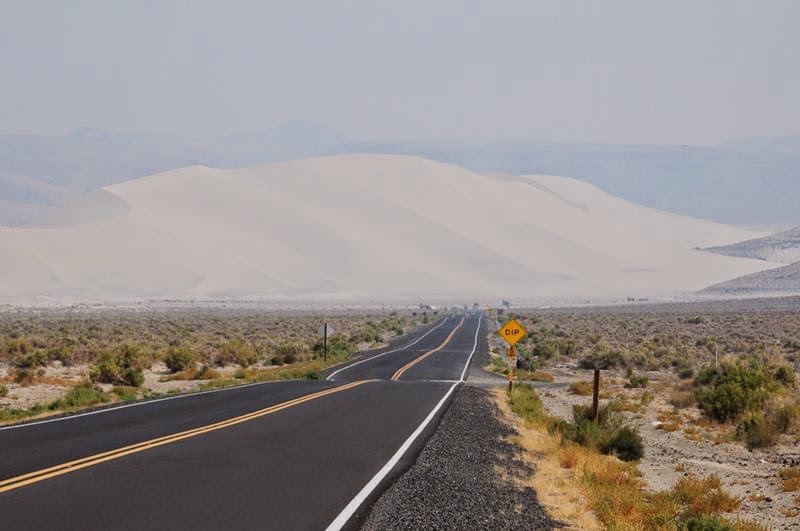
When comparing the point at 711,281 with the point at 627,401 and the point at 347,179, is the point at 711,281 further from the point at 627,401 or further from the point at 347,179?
the point at 627,401

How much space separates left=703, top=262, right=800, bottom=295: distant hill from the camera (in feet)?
Result: 438

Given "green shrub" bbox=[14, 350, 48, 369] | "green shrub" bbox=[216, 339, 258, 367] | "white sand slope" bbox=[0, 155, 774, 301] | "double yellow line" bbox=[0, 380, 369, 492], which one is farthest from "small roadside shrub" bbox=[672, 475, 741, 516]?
"white sand slope" bbox=[0, 155, 774, 301]

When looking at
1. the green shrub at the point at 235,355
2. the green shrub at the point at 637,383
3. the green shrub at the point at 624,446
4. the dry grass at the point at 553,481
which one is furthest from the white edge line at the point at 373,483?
the green shrub at the point at 235,355

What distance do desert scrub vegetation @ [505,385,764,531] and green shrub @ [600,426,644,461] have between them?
0.02 m

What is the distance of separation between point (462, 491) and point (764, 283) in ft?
462

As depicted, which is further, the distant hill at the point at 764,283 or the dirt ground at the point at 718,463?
the distant hill at the point at 764,283

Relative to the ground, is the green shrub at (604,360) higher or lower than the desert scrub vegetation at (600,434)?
higher

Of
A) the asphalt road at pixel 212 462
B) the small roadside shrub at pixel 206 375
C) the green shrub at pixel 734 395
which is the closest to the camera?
the asphalt road at pixel 212 462

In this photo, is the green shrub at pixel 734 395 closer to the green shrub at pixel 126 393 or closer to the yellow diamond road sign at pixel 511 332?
the yellow diamond road sign at pixel 511 332

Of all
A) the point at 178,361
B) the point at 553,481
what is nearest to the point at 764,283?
the point at 178,361

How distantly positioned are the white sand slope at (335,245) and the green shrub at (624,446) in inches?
3951

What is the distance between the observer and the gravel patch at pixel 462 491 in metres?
8.91

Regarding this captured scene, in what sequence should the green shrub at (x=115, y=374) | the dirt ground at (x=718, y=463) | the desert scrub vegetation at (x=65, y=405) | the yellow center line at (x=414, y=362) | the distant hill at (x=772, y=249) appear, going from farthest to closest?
1. the distant hill at (x=772, y=249)
2. the yellow center line at (x=414, y=362)
3. the green shrub at (x=115, y=374)
4. the desert scrub vegetation at (x=65, y=405)
5. the dirt ground at (x=718, y=463)

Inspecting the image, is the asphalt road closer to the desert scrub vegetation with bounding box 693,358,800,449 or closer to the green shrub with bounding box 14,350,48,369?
the desert scrub vegetation with bounding box 693,358,800,449
